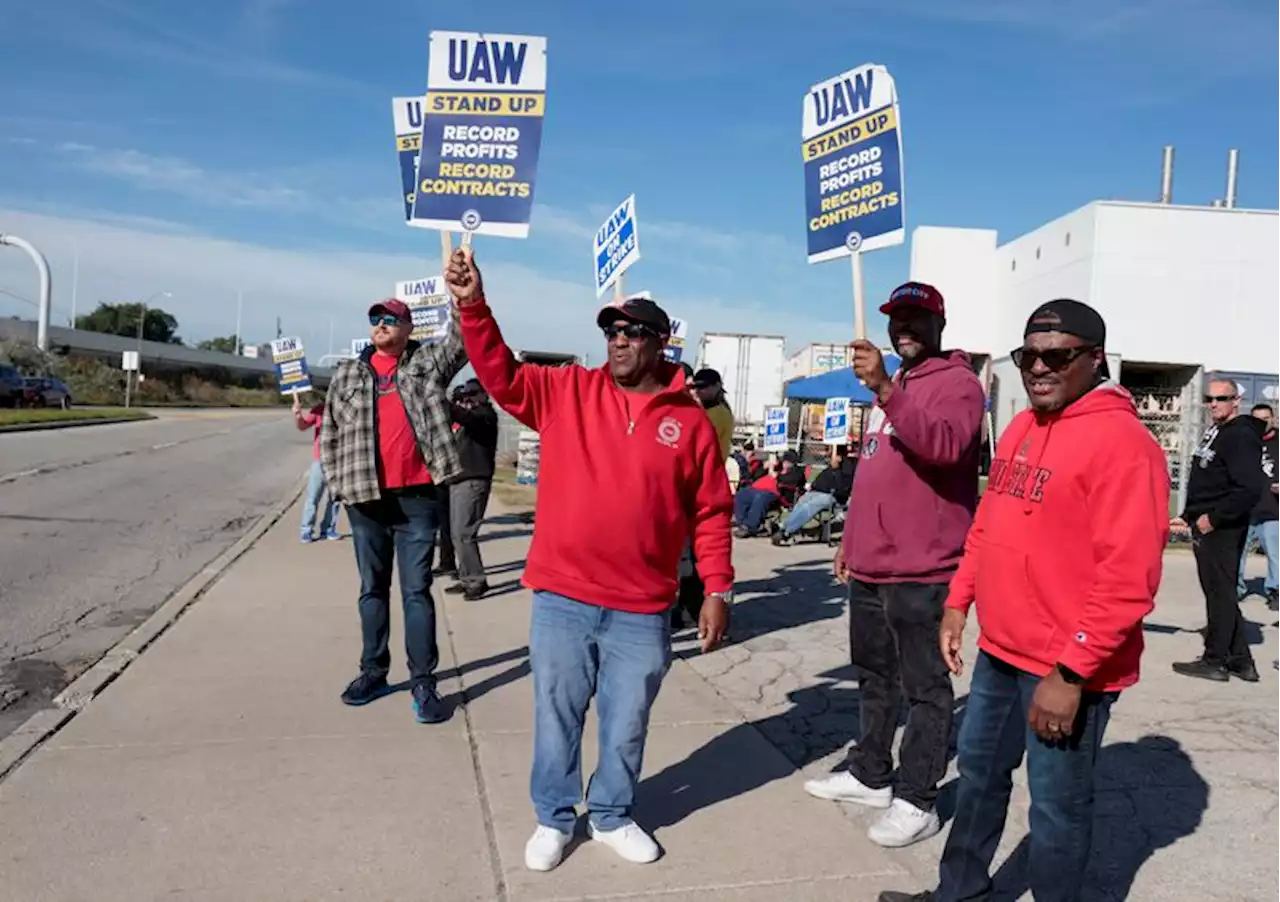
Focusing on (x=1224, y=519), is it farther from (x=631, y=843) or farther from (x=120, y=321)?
(x=120, y=321)

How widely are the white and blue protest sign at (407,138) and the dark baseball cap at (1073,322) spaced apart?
15.7 feet

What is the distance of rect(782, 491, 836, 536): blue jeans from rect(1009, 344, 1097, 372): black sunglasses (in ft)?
Answer: 32.8

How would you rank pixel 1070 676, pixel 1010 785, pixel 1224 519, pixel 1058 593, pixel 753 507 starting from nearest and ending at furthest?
pixel 1070 676 → pixel 1058 593 → pixel 1010 785 → pixel 1224 519 → pixel 753 507

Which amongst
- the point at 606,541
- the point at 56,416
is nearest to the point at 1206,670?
the point at 606,541

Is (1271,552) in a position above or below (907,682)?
below

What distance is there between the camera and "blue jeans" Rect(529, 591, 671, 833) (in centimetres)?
355

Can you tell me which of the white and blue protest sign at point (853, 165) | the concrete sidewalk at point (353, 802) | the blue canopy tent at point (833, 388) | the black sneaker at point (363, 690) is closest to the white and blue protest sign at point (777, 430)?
the blue canopy tent at point (833, 388)

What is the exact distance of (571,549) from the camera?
3.52 meters

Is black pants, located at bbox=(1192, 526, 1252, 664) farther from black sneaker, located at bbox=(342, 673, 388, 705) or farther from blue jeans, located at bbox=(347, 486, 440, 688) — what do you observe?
black sneaker, located at bbox=(342, 673, 388, 705)

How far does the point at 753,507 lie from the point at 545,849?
1050 cm

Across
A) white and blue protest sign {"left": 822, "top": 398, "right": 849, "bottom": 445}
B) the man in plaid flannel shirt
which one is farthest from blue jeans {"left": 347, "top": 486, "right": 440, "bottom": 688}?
white and blue protest sign {"left": 822, "top": 398, "right": 849, "bottom": 445}

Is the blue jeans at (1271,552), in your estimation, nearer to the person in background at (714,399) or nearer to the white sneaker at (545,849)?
the person in background at (714,399)

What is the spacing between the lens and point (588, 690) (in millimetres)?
3635

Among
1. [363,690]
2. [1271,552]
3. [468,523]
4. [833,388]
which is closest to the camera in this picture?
[363,690]
